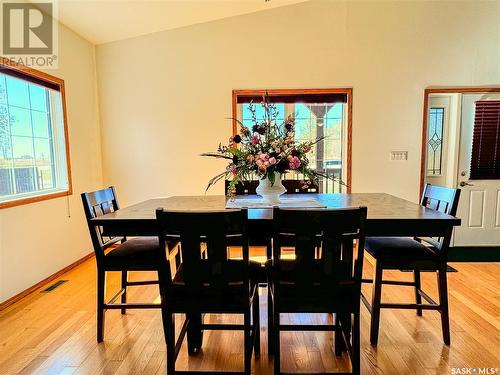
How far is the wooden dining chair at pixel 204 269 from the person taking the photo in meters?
1.32

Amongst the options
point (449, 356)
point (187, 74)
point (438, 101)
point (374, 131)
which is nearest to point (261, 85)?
point (187, 74)

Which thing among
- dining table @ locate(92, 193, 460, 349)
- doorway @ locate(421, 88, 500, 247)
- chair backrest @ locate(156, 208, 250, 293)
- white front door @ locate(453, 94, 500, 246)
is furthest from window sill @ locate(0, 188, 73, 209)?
white front door @ locate(453, 94, 500, 246)

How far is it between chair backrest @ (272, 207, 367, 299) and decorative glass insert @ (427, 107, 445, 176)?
3083mm

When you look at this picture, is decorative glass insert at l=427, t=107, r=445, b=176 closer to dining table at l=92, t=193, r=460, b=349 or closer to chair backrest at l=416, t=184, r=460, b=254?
chair backrest at l=416, t=184, r=460, b=254

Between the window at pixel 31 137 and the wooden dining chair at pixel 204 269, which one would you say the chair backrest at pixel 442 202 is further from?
the window at pixel 31 137

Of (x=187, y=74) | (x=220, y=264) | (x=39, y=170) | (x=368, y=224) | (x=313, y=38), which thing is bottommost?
(x=220, y=264)

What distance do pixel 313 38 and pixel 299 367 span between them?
3359 millimetres

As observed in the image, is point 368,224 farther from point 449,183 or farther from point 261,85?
point 449,183

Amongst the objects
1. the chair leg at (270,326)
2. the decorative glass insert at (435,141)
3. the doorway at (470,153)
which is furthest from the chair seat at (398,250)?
the decorative glass insert at (435,141)

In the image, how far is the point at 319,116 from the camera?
3852 mm

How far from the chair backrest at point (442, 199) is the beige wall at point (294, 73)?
60.5 inches

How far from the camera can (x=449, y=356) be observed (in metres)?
1.78

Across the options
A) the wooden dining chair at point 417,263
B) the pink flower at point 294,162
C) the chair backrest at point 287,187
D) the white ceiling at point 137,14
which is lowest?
the wooden dining chair at point 417,263

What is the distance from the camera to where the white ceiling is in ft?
9.50
